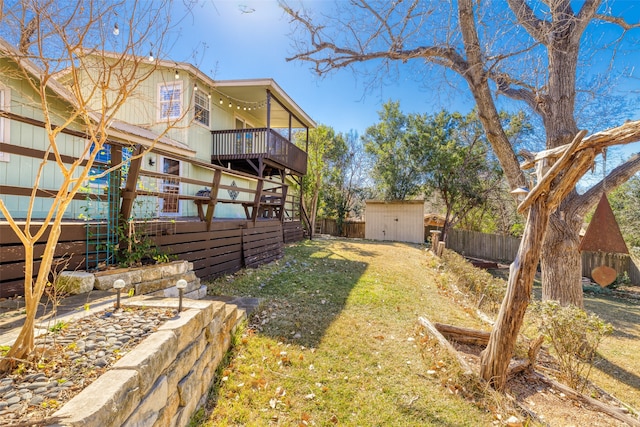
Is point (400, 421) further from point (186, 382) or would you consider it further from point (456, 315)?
point (456, 315)

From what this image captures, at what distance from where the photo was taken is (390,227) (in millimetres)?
17469

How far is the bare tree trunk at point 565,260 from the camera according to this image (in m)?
5.67

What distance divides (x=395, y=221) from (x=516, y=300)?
560 inches

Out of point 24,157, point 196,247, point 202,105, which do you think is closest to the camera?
point 196,247

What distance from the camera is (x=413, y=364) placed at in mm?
3496

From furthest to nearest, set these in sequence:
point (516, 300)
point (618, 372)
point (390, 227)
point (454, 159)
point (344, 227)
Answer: point (344, 227) → point (390, 227) → point (454, 159) → point (618, 372) → point (516, 300)

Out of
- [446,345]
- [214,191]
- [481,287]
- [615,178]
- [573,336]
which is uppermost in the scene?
[615,178]

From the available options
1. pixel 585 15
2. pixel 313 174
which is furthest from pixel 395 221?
pixel 585 15

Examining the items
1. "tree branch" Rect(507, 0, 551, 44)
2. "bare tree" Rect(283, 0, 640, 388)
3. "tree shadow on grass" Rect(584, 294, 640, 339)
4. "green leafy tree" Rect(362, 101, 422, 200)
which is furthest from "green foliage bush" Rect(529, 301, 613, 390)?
"green leafy tree" Rect(362, 101, 422, 200)

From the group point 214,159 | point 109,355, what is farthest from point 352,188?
point 109,355

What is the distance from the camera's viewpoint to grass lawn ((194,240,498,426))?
8.64 feet

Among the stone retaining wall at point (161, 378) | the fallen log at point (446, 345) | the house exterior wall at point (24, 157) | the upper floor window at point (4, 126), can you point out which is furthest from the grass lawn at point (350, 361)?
the upper floor window at point (4, 126)

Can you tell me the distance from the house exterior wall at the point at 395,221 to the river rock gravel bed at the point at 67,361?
1574 cm

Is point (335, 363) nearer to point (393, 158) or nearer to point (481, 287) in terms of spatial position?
point (481, 287)
